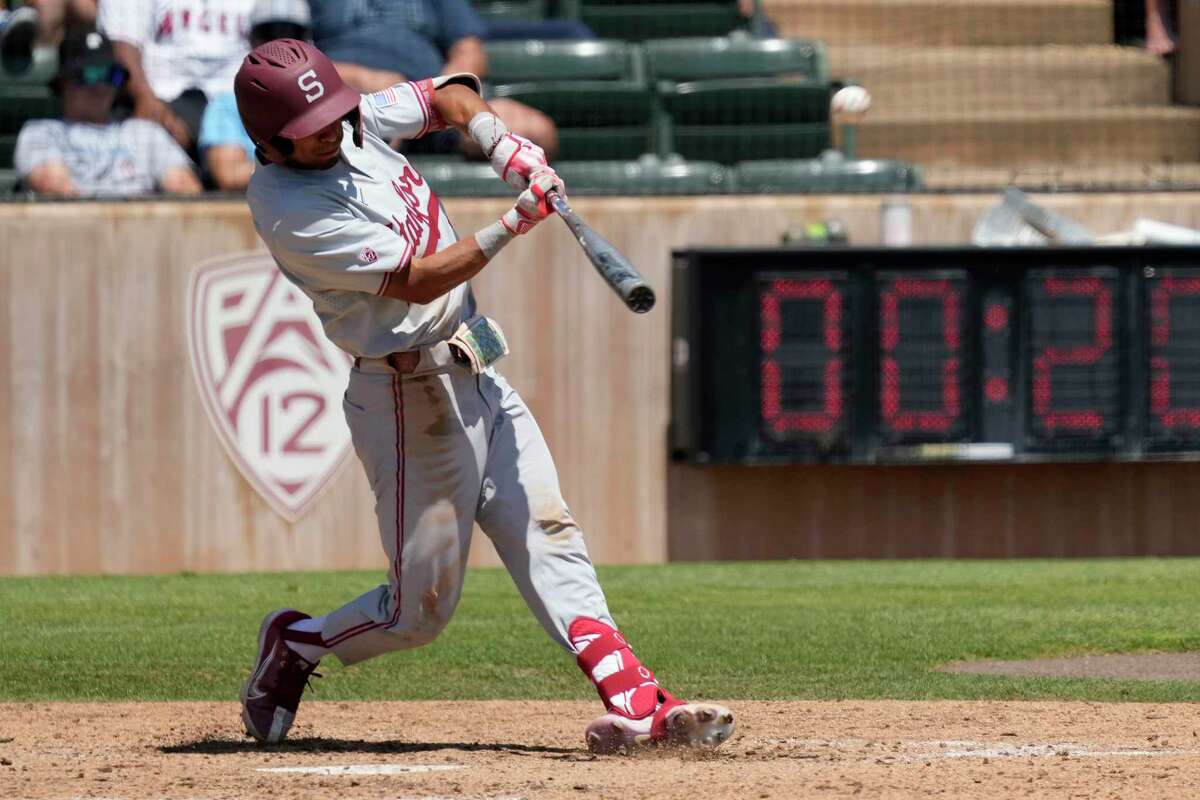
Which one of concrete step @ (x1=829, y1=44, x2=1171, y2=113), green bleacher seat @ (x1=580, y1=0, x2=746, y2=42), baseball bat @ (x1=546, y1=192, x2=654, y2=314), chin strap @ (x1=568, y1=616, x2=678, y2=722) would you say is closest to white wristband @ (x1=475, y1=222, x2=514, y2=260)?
baseball bat @ (x1=546, y1=192, x2=654, y2=314)

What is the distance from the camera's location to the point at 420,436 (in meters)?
5.33

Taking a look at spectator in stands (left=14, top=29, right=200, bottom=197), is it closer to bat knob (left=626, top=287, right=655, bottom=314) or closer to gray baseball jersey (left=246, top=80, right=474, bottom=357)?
gray baseball jersey (left=246, top=80, right=474, bottom=357)

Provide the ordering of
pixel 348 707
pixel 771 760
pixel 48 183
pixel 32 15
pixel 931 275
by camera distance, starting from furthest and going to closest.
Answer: pixel 32 15 < pixel 48 183 < pixel 931 275 < pixel 348 707 < pixel 771 760

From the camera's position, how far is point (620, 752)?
5.19 metres

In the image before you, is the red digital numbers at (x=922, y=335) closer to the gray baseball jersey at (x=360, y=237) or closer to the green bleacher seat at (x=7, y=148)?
the gray baseball jersey at (x=360, y=237)

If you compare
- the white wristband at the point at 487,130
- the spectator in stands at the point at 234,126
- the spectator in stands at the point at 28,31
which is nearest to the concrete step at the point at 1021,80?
the spectator in stands at the point at 234,126

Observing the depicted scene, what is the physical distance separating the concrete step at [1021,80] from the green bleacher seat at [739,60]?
31.3 inches

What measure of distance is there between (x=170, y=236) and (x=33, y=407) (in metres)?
1.18

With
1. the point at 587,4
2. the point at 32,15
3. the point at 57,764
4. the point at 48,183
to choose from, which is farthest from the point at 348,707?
the point at 587,4

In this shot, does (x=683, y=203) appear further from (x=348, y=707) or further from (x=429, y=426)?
(x=429, y=426)

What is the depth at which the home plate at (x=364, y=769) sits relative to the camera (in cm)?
498

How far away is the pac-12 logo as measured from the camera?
35.9ft

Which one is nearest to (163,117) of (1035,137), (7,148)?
(7,148)

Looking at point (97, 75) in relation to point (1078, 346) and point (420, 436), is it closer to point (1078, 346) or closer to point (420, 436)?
point (1078, 346)
